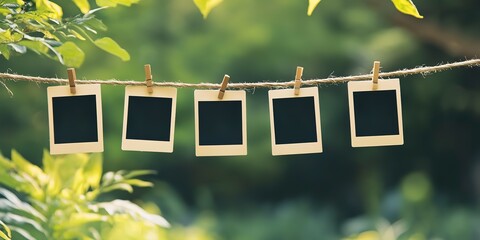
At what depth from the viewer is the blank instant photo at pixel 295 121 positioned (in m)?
1.35

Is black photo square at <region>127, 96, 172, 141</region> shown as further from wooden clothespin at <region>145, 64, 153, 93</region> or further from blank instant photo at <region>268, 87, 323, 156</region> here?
blank instant photo at <region>268, 87, 323, 156</region>

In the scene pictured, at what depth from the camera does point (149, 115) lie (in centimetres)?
135

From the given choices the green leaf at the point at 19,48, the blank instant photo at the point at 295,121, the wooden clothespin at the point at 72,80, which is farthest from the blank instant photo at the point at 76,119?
the blank instant photo at the point at 295,121

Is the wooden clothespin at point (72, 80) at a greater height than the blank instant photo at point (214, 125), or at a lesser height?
greater

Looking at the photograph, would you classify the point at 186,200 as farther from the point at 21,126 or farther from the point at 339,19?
the point at 339,19

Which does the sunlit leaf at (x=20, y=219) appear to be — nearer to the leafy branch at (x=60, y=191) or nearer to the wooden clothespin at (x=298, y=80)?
the leafy branch at (x=60, y=191)

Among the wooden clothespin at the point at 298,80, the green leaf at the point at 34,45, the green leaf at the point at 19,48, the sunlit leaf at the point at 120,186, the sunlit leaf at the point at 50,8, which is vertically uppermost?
the sunlit leaf at the point at 50,8

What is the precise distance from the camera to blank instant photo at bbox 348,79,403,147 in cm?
135

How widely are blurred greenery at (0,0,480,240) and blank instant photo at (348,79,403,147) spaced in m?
3.29

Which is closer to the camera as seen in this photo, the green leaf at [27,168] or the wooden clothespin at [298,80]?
the wooden clothespin at [298,80]

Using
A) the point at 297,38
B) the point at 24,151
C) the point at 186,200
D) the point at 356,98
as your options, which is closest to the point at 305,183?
the point at 186,200

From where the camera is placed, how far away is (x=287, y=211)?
560cm

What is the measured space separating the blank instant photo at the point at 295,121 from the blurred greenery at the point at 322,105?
3.31m

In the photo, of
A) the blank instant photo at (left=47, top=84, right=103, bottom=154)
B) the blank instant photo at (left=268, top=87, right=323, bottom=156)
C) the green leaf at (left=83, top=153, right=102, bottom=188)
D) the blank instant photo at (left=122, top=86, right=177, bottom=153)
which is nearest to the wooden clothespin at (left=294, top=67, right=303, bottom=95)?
the blank instant photo at (left=268, top=87, right=323, bottom=156)
